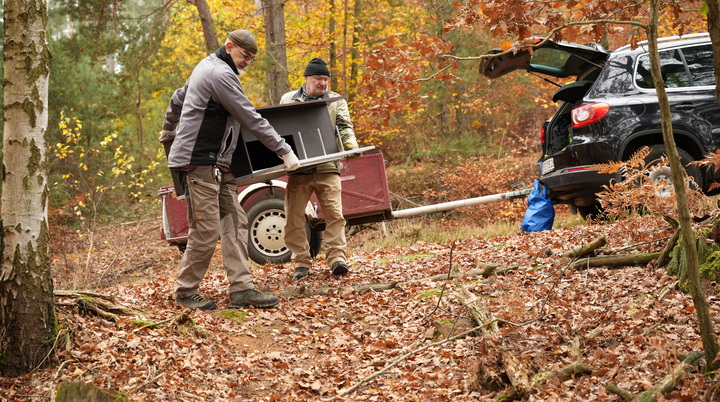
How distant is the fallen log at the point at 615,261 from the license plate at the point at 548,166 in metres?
2.93

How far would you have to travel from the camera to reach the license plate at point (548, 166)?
8570mm

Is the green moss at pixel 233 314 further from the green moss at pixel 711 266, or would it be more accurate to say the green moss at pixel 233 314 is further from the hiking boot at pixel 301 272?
the green moss at pixel 711 266

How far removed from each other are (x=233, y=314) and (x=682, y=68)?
19.4 feet

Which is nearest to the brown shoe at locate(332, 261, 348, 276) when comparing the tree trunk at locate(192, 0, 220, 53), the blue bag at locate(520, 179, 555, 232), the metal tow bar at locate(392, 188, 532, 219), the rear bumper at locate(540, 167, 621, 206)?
the rear bumper at locate(540, 167, 621, 206)

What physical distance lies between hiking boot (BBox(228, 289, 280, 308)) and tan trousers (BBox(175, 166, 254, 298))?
0.05 meters

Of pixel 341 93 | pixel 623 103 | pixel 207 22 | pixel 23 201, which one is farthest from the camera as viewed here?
pixel 341 93

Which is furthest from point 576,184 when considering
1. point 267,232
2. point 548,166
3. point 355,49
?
point 355,49

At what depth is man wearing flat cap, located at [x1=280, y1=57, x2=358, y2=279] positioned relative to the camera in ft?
23.2

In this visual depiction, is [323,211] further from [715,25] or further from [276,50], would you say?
[276,50]

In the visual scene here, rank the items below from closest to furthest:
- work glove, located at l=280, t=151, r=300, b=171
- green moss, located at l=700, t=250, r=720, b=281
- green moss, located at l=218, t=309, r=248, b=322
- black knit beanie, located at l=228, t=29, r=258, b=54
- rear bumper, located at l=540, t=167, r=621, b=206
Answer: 1. green moss, located at l=700, t=250, r=720, b=281
2. green moss, located at l=218, t=309, r=248, b=322
3. black knit beanie, located at l=228, t=29, r=258, b=54
4. work glove, located at l=280, t=151, r=300, b=171
5. rear bumper, located at l=540, t=167, r=621, b=206

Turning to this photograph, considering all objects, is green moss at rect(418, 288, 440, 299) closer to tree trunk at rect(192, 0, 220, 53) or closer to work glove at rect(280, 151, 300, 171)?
work glove at rect(280, 151, 300, 171)

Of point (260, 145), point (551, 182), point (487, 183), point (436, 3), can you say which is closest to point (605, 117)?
point (551, 182)

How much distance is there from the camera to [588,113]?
800 cm

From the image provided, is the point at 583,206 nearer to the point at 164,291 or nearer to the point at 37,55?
the point at 164,291
